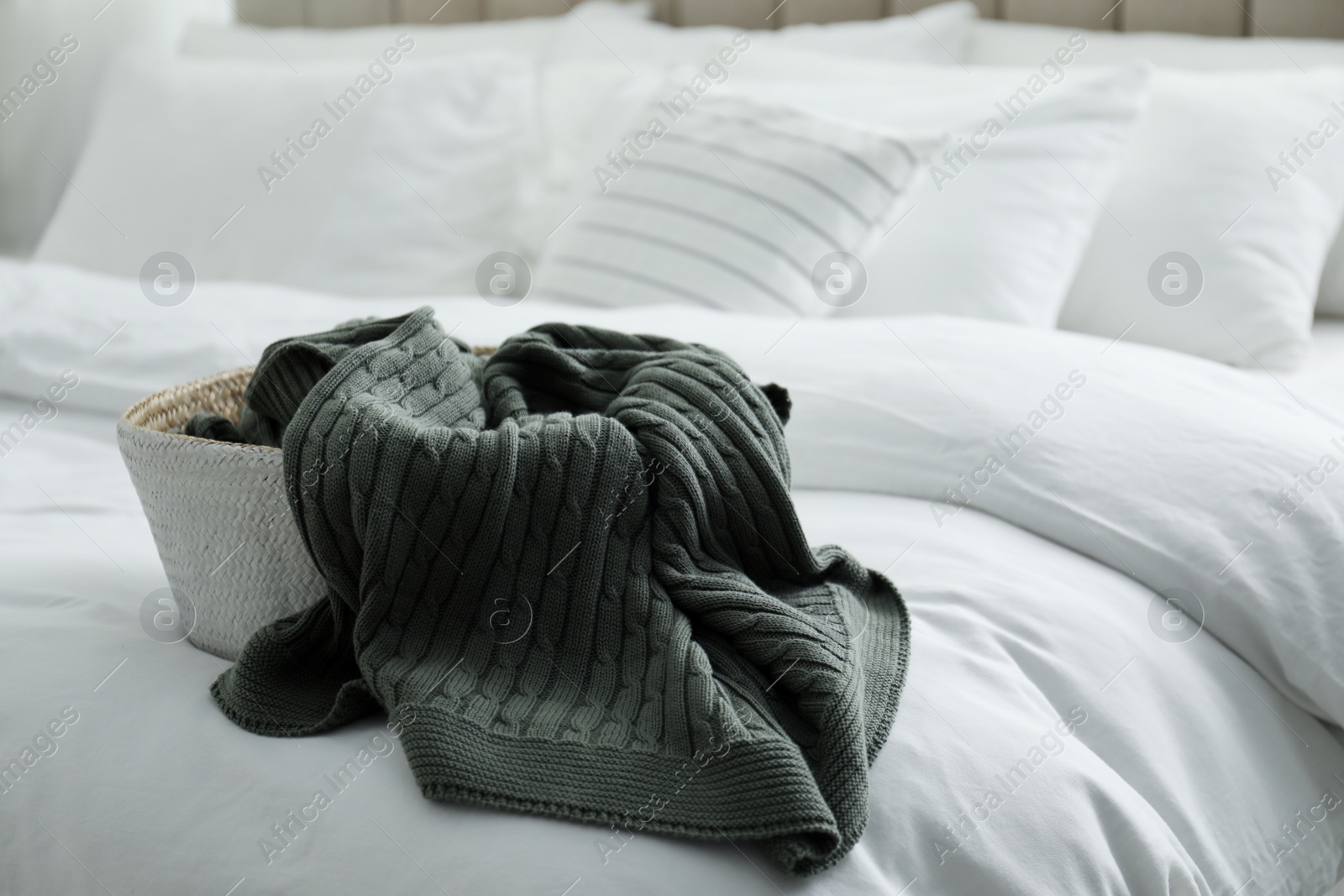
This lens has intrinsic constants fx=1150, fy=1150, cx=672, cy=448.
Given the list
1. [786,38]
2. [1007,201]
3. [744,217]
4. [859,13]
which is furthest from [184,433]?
[859,13]

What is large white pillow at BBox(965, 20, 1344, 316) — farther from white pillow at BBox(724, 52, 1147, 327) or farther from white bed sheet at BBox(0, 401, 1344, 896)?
white bed sheet at BBox(0, 401, 1344, 896)

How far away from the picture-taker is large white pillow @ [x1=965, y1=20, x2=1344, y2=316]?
1.60 metres

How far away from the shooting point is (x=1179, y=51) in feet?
5.71

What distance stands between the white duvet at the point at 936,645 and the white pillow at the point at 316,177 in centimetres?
49

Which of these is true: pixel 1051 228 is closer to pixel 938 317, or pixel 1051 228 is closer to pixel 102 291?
pixel 938 317

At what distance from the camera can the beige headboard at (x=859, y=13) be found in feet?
5.71

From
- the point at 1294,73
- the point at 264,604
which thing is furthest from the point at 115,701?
the point at 1294,73

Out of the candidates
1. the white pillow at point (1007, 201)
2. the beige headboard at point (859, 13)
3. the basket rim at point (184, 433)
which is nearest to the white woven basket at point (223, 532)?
the basket rim at point (184, 433)

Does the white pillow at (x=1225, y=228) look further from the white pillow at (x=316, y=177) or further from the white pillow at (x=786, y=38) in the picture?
the white pillow at (x=316, y=177)

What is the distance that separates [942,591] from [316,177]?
4.64ft

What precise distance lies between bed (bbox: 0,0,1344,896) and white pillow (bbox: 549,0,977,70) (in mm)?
237

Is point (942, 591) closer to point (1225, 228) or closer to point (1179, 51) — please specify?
point (1225, 228)

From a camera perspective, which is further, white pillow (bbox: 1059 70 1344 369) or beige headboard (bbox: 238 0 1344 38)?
beige headboard (bbox: 238 0 1344 38)

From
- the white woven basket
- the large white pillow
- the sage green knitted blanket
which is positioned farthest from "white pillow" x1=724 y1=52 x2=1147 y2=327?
the white woven basket
